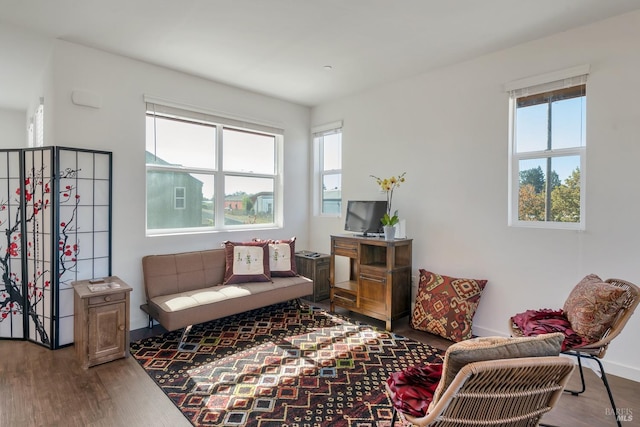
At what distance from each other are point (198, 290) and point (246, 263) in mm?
584

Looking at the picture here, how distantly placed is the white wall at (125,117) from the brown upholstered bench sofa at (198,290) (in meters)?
0.21

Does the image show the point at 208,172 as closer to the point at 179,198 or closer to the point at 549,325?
the point at 179,198

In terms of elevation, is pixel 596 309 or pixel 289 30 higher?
pixel 289 30

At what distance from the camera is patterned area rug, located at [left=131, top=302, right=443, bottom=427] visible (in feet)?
6.96

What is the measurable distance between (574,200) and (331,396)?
255 centimetres

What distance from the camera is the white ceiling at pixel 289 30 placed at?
249 cm

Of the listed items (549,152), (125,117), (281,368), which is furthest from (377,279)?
(125,117)

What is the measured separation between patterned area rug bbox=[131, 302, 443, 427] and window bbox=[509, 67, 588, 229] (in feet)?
5.26

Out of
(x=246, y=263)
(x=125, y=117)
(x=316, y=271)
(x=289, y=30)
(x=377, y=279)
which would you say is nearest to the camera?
(x=289, y=30)

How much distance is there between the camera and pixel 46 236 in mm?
3078

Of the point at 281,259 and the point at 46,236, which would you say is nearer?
the point at 46,236

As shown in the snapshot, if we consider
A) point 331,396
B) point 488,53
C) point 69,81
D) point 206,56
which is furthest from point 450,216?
point 69,81

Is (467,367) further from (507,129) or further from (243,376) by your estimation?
(507,129)

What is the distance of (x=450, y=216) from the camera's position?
11.8ft
